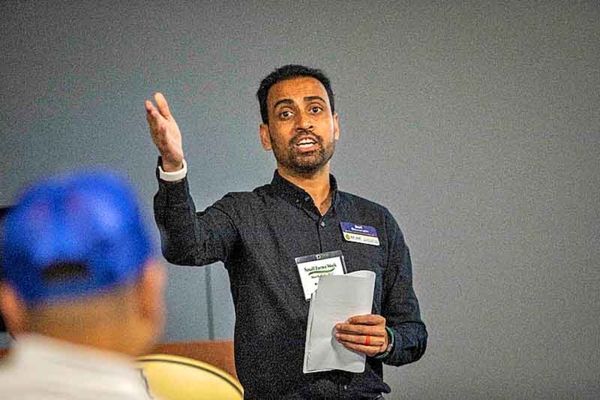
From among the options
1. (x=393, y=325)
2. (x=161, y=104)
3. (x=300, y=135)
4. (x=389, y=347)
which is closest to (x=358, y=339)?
(x=389, y=347)

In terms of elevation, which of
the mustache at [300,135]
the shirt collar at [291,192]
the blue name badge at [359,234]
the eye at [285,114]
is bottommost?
the blue name badge at [359,234]

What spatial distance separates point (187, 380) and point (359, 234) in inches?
27.8

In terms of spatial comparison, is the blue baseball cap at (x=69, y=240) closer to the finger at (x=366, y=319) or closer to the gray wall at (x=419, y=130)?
the finger at (x=366, y=319)

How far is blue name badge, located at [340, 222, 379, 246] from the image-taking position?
2.44m

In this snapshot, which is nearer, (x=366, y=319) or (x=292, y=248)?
(x=366, y=319)

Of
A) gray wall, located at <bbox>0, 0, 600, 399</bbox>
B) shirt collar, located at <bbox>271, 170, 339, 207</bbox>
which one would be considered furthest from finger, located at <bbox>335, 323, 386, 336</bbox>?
gray wall, located at <bbox>0, 0, 600, 399</bbox>

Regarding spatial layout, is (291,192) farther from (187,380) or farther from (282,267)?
(187,380)

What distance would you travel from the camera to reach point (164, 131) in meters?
1.83

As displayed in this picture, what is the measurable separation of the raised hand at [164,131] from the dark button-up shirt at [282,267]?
0.16 meters

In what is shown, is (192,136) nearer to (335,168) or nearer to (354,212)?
(335,168)

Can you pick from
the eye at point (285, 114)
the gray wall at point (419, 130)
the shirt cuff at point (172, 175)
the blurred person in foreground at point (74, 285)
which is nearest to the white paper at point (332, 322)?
the shirt cuff at point (172, 175)

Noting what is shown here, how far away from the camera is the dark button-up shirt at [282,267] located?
2254 mm

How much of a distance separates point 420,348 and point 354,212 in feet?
1.37

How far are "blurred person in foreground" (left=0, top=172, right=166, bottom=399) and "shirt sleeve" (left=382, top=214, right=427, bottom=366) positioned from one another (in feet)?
4.90
